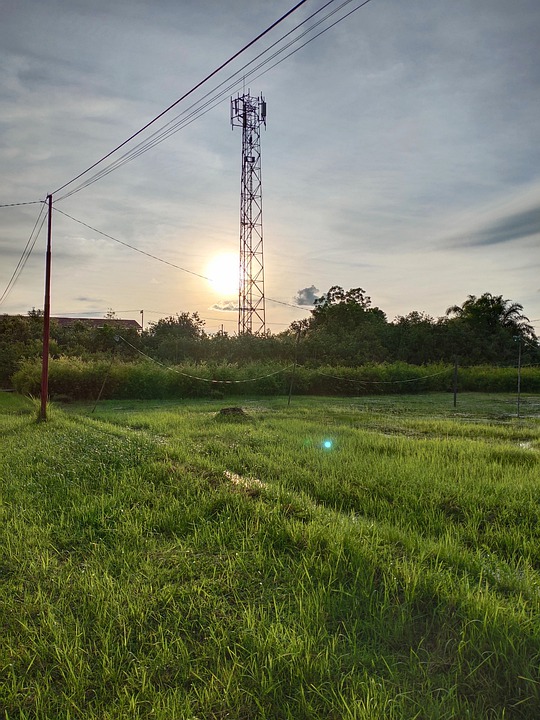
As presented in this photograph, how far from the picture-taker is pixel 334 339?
28.8 m

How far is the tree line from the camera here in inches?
1057

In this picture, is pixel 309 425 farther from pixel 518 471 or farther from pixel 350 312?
pixel 350 312

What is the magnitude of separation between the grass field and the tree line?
19341 millimetres

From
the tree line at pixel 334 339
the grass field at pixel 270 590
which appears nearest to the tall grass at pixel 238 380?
the tree line at pixel 334 339

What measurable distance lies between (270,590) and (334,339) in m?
26.2

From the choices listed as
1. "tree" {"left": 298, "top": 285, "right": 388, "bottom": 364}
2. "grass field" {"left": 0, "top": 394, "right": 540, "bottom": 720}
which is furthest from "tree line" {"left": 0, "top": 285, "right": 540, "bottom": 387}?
"grass field" {"left": 0, "top": 394, "right": 540, "bottom": 720}

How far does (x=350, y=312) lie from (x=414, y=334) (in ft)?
14.3

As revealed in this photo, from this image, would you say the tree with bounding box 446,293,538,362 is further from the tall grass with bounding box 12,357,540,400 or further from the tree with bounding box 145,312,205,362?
the tree with bounding box 145,312,205,362

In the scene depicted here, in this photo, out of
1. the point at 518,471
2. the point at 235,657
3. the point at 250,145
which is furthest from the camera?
the point at 250,145

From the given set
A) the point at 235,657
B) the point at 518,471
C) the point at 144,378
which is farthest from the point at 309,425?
the point at 144,378

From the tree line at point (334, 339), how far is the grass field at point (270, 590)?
1934cm

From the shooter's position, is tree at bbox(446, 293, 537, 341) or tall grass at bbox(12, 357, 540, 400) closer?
tall grass at bbox(12, 357, 540, 400)

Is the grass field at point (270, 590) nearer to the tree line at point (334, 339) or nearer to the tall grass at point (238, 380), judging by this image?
the tall grass at point (238, 380)

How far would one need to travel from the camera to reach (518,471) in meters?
5.80
